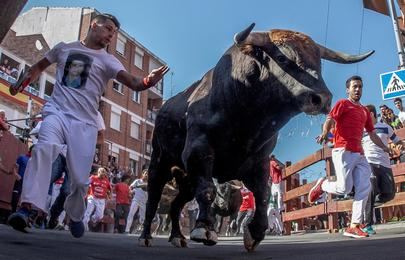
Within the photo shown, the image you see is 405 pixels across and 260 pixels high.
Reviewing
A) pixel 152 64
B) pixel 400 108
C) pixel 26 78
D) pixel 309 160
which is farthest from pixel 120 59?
pixel 26 78

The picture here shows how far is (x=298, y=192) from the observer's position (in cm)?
1291

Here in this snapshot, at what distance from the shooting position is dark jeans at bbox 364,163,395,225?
855 centimetres

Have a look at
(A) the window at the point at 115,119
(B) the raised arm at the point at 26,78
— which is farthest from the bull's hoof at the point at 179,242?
(A) the window at the point at 115,119

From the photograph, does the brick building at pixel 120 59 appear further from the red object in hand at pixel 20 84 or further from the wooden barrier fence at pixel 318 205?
the red object in hand at pixel 20 84

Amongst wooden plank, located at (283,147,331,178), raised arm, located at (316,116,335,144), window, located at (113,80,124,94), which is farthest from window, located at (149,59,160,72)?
raised arm, located at (316,116,335,144)

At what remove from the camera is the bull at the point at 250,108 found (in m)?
4.63

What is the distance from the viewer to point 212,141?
5.05 m

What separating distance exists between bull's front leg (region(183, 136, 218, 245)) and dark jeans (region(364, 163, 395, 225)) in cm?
434

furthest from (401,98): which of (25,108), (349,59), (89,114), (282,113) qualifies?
(25,108)

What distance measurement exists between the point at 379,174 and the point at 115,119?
3721cm

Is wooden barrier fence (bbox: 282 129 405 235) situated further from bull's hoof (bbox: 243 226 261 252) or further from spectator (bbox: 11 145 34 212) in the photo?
spectator (bbox: 11 145 34 212)

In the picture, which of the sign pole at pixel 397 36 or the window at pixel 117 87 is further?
the window at pixel 117 87

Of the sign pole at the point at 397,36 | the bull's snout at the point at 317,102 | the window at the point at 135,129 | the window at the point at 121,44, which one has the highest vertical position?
the window at the point at 121,44

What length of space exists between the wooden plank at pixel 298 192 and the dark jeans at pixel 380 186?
3.18 metres
